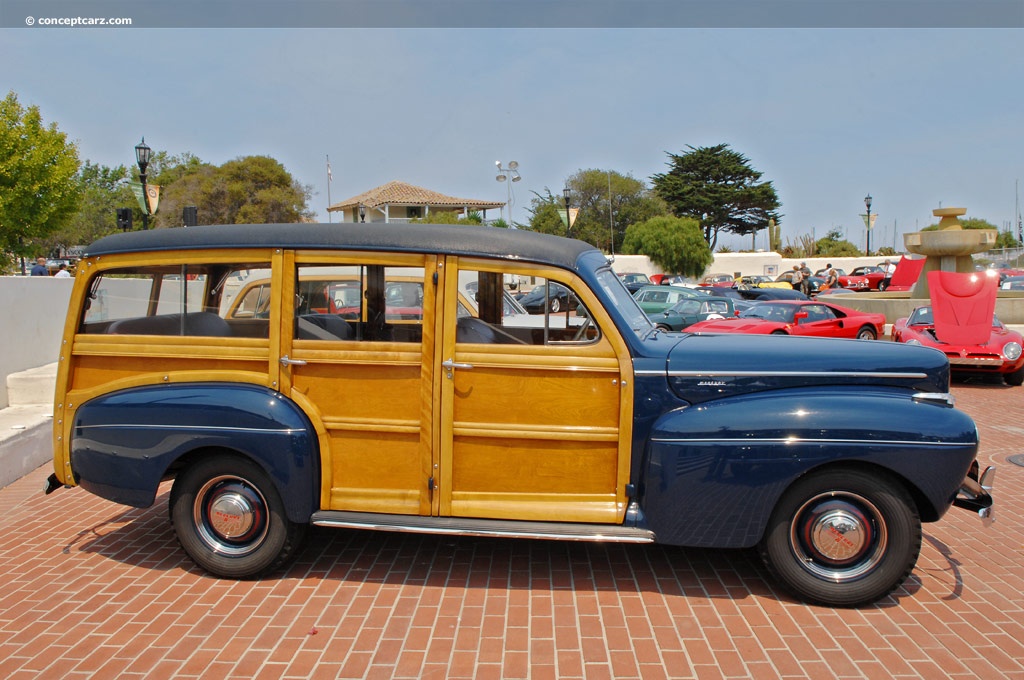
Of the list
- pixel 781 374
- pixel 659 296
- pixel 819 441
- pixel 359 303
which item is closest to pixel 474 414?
pixel 359 303

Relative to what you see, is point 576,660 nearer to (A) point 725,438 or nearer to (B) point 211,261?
(A) point 725,438

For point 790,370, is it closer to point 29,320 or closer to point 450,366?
point 450,366

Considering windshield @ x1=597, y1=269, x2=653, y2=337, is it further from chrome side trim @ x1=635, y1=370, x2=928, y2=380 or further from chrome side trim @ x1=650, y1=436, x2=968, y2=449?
chrome side trim @ x1=650, y1=436, x2=968, y2=449

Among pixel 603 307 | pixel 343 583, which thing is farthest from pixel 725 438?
pixel 343 583

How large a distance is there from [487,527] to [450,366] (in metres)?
0.89

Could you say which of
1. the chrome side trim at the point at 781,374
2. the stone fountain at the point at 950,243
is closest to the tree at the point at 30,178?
the chrome side trim at the point at 781,374

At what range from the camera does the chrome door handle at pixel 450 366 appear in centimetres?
383

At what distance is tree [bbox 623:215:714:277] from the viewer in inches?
1751

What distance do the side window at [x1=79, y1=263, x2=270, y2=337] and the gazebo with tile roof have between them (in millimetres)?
38470

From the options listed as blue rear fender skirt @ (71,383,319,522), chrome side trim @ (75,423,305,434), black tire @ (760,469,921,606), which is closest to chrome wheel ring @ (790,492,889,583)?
black tire @ (760,469,921,606)

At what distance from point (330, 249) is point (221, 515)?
5.49ft

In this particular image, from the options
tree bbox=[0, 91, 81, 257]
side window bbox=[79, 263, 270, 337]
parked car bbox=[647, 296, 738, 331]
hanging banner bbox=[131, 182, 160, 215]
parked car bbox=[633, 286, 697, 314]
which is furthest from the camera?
parked car bbox=[633, 286, 697, 314]

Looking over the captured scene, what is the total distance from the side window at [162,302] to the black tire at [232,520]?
2.70ft

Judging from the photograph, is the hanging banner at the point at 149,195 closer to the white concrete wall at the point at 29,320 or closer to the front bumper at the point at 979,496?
the white concrete wall at the point at 29,320
